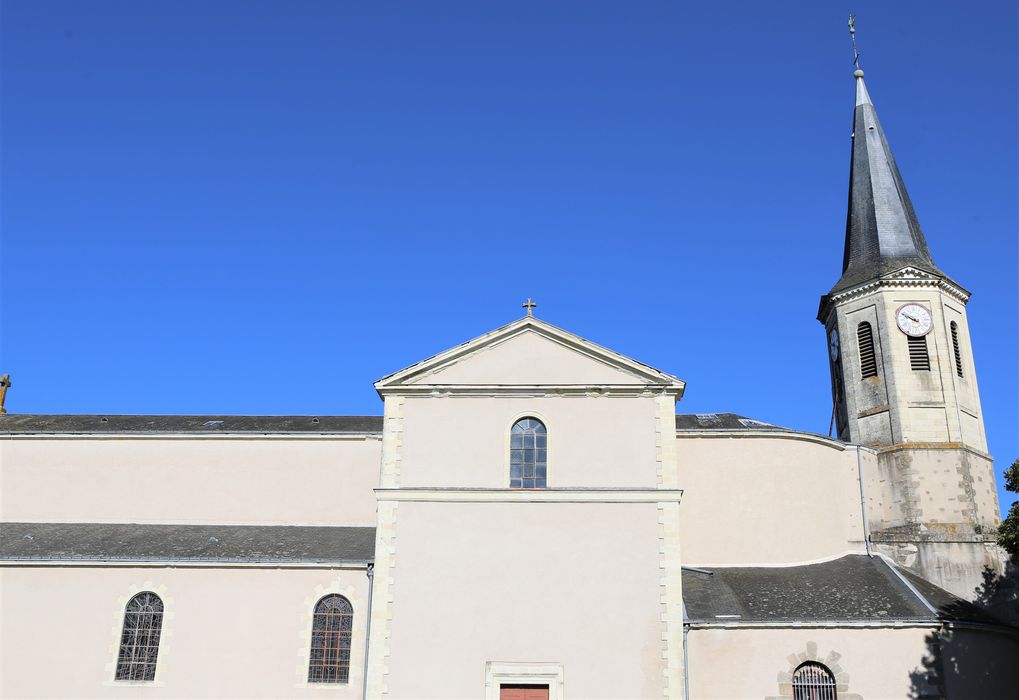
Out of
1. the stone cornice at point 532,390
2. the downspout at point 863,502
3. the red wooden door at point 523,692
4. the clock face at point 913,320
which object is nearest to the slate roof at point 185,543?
the stone cornice at point 532,390

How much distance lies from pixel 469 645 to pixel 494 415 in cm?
473

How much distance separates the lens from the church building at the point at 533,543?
1803 cm

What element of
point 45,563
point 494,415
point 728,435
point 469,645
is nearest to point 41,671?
point 45,563

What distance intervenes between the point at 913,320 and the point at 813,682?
11.0 metres

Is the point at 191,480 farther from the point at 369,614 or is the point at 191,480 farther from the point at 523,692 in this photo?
the point at 523,692

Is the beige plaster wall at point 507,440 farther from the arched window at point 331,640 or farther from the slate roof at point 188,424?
the slate roof at point 188,424

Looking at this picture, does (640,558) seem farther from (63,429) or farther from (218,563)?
(63,429)

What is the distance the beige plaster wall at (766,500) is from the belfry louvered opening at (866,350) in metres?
2.38

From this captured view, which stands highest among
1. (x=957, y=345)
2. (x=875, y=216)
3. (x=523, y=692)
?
(x=875, y=216)

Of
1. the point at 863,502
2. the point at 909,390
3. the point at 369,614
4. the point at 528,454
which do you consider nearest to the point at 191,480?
the point at 369,614

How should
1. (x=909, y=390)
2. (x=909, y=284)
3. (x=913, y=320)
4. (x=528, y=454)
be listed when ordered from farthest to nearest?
1. (x=909, y=284)
2. (x=913, y=320)
3. (x=909, y=390)
4. (x=528, y=454)

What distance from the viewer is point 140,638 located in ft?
65.5

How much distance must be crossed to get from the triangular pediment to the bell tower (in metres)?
7.89

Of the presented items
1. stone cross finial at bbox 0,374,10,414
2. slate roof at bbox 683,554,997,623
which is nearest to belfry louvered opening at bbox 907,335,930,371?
slate roof at bbox 683,554,997,623
